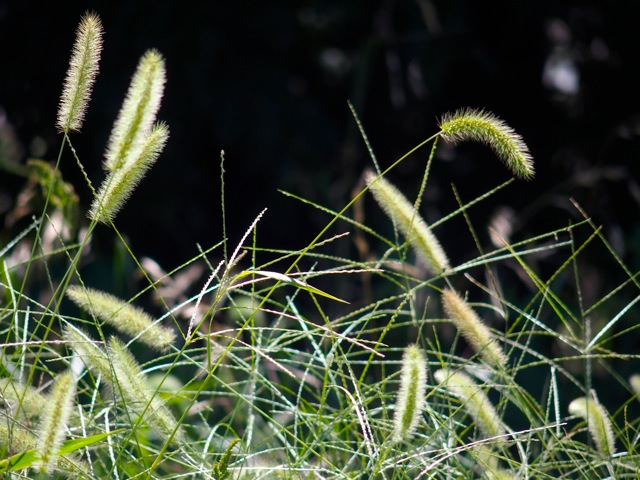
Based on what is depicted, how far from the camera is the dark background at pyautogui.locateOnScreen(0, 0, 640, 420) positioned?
2.36 meters

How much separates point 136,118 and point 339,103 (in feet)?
6.63

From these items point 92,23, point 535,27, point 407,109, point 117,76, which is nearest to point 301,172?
point 407,109

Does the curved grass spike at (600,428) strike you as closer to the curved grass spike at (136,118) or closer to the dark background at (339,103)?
the curved grass spike at (136,118)

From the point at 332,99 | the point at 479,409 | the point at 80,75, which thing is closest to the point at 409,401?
the point at 479,409

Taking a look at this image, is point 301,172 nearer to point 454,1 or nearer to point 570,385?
point 454,1

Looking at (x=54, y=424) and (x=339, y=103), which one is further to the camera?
(x=339, y=103)

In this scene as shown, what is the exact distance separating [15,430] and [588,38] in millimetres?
2257

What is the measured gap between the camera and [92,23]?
0.71 meters

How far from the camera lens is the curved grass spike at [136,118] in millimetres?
701

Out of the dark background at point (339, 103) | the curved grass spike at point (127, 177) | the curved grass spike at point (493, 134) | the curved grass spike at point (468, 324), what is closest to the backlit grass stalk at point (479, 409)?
the curved grass spike at point (468, 324)

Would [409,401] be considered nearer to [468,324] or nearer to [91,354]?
[468,324]

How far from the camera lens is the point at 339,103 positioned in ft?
8.82

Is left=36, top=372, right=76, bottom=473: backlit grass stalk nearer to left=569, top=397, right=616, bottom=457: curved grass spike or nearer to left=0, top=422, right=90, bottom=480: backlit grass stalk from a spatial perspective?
left=0, top=422, right=90, bottom=480: backlit grass stalk

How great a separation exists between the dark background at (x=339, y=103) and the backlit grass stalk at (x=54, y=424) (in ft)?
5.85
